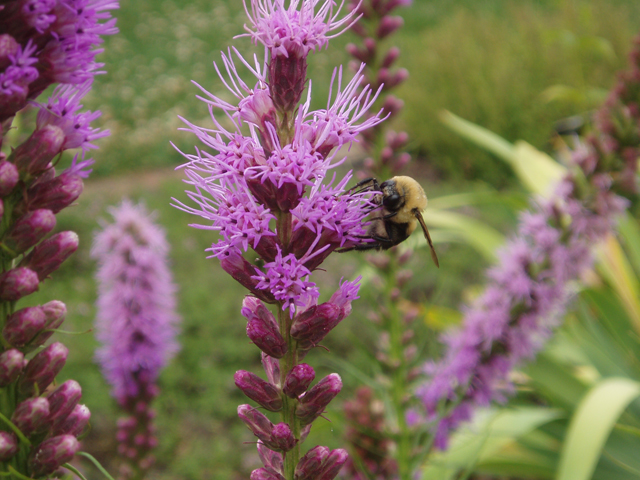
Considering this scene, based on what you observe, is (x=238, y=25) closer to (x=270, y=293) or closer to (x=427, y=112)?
(x=427, y=112)

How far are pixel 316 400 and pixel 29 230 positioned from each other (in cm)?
65

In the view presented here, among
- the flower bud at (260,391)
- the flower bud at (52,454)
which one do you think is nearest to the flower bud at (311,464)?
the flower bud at (260,391)

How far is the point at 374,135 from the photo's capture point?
2.62 metres

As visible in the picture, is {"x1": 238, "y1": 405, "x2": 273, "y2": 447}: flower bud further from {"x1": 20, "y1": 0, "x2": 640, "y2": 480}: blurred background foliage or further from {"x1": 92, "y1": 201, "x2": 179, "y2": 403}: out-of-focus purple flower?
{"x1": 92, "y1": 201, "x2": 179, "y2": 403}: out-of-focus purple flower

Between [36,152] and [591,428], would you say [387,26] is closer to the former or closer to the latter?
[36,152]

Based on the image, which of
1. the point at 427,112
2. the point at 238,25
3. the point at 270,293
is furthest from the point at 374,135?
the point at 238,25

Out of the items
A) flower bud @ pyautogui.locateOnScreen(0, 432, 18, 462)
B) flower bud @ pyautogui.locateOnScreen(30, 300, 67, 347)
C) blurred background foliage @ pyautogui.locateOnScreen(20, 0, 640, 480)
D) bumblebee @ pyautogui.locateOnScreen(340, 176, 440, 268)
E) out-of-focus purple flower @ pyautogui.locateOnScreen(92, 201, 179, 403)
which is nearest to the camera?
flower bud @ pyautogui.locateOnScreen(0, 432, 18, 462)

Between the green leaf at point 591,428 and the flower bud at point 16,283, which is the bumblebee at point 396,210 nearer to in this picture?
the flower bud at point 16,283

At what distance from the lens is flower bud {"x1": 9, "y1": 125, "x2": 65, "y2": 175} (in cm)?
110

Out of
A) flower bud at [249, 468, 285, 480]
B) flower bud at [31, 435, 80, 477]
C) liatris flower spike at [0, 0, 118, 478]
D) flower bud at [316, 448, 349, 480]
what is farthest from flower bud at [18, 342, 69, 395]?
flower bud at [316, 448, 349, 480]

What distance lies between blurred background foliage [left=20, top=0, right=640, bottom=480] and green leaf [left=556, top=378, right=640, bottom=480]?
98cm

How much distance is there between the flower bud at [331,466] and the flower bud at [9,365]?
619 millimetres

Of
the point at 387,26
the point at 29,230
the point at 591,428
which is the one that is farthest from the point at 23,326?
the point at 591,428

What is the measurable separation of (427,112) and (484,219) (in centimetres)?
369
